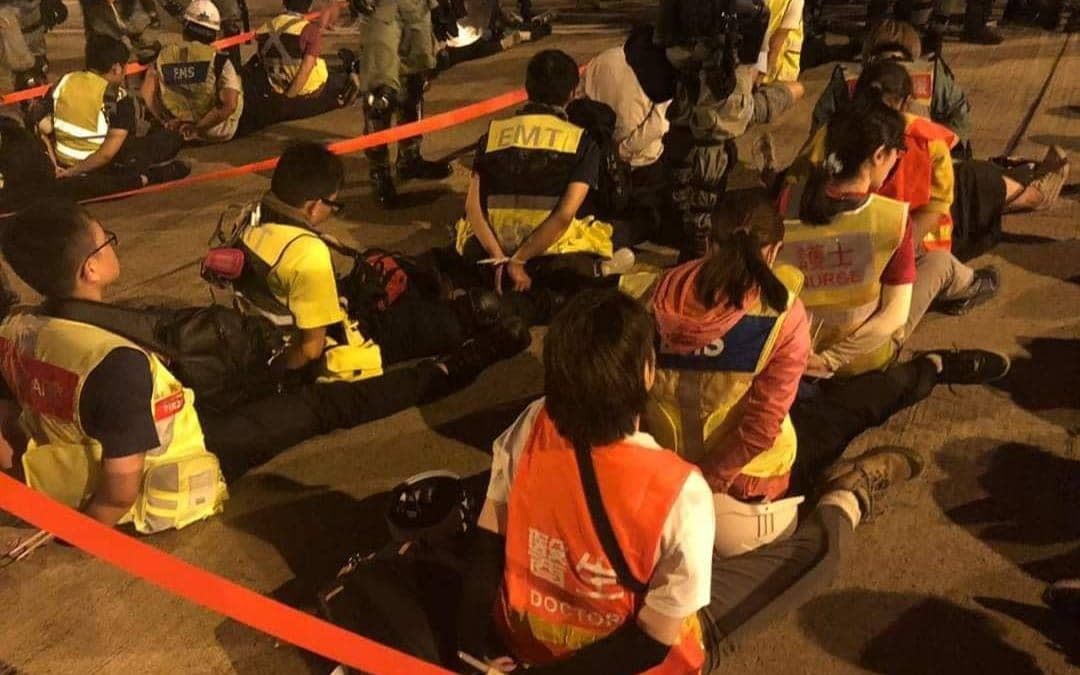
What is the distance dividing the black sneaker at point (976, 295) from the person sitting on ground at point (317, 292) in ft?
6.42

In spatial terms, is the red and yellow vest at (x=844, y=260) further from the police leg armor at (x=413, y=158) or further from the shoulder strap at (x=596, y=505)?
the police leg armor at (x=413, y=158)

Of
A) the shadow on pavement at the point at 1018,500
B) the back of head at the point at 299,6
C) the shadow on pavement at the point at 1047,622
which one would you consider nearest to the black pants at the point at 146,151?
the back of head at the point at 299,6

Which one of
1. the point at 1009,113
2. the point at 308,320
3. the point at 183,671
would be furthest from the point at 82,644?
the point at 1009,113

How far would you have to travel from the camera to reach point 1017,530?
9.75ft

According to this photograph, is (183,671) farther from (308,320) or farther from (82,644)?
(308,320)

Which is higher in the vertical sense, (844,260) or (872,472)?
(844,260)

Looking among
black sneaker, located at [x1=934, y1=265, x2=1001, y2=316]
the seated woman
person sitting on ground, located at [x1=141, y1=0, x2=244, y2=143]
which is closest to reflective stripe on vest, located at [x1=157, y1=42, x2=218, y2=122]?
person sitting on ground, located at [x1=141, y1=0, x2=244, y2=143]

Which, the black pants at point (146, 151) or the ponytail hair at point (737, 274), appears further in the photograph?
the black pants at point (146, 151)

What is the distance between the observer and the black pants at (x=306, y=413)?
11.1 feet

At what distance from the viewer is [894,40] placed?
4.16 metres

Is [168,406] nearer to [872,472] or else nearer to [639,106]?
[872,472]

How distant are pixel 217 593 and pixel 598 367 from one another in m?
1.22

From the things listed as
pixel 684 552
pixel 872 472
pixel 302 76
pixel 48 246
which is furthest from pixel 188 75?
pixel 684 552

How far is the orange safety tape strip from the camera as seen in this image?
7.41 meters
